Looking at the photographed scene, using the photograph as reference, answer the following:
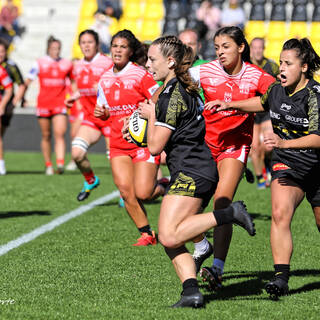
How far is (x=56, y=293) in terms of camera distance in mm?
5492

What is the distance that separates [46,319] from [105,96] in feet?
12.0

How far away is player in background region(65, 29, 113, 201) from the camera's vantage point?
32.1ft

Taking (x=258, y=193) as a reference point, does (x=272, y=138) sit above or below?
above

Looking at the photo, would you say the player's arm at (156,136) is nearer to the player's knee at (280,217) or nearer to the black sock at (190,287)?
the black sock at (190,287)

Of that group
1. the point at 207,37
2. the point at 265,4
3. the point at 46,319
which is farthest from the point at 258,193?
the point at 265,4

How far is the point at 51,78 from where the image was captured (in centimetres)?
1532

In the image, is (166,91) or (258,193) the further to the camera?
(258,193)

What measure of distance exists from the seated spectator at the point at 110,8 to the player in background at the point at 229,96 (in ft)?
55.5

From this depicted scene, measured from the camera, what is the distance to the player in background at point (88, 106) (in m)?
9.79

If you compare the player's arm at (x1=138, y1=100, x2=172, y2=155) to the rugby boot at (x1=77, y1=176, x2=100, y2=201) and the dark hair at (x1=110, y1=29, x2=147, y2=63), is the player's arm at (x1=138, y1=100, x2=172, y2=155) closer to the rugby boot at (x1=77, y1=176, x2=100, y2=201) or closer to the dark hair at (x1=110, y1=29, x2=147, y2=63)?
the dark hair at (x1=110, y1=29, x2=147, y2=63)

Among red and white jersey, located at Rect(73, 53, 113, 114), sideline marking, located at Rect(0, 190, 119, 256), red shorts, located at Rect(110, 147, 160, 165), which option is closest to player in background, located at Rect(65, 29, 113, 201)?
red and white jersey, located at Rect(73, 53, 113, 114)

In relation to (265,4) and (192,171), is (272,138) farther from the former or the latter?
(265,4)

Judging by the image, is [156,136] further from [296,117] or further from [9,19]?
[9,19]

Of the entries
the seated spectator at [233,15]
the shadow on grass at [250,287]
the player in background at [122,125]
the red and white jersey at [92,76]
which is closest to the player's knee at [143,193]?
the player in background at [122,125]
